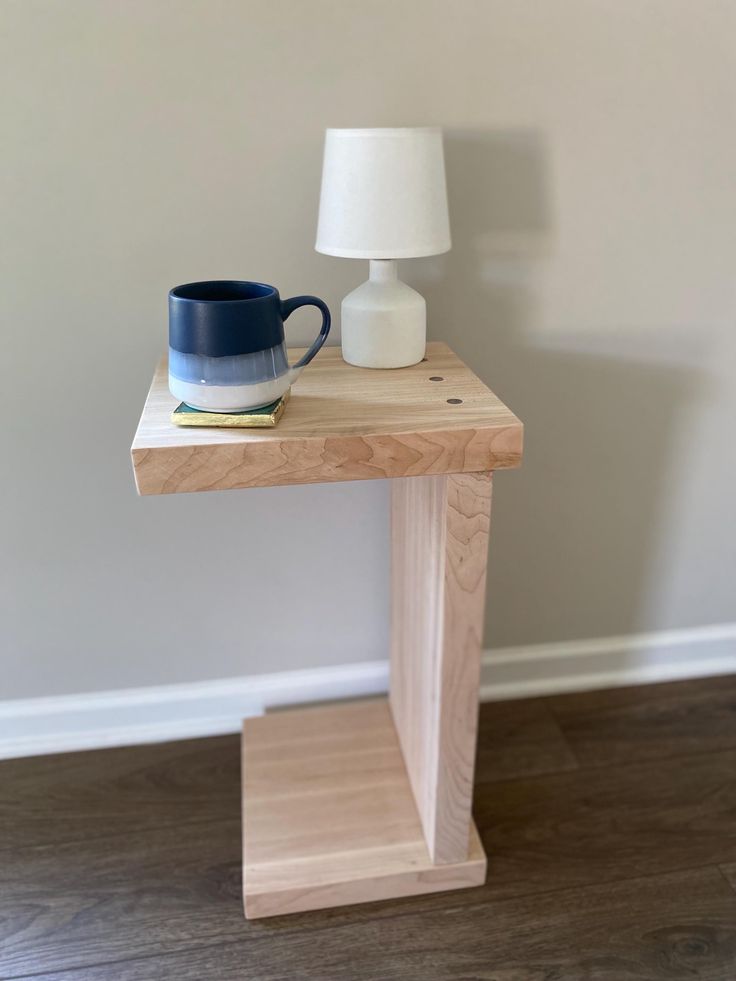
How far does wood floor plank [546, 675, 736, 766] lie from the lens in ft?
4.54

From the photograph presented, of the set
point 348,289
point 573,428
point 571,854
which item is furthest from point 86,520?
point 571,854

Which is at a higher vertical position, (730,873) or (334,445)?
(334,445)

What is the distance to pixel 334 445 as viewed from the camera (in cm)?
82

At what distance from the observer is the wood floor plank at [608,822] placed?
117cm

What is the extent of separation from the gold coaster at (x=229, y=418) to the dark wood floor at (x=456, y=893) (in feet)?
2.38

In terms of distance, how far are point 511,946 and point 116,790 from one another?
0.68 meters

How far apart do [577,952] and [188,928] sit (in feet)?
1.78

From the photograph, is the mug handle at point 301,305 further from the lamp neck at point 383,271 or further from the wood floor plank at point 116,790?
the wood floor plank at point 116,790

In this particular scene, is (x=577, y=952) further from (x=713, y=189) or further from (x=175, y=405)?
(x=713, y=189)

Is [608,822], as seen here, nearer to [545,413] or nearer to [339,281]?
[545,413]

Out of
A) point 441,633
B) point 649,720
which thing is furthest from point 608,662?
point 441,633

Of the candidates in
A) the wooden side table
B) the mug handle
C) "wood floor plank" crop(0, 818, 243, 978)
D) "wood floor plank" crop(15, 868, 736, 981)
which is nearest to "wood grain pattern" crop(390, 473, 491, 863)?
the wooden side table

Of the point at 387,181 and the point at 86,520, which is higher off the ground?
the point at 387,181

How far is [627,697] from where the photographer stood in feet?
4.93
